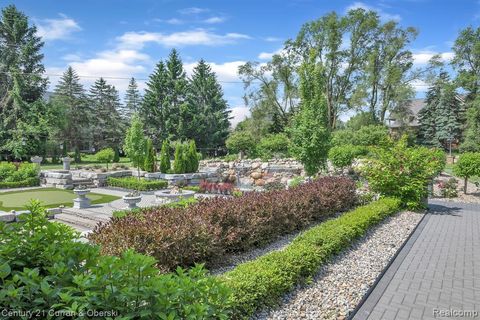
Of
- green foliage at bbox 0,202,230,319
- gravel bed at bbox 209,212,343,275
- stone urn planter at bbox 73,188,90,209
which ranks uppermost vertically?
green foliage at bbox 0,202,230,319

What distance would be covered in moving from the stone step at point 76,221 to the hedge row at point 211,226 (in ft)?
10.6

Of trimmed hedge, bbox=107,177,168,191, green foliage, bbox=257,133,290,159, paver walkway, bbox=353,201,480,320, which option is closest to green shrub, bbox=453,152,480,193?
paver walkway, bbox=353,201,480,320

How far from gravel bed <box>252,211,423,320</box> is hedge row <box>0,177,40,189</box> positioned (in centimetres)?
1577

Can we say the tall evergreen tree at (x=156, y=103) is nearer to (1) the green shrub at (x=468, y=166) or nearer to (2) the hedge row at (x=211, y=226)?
(1) the green shrub at (x=468, y=166)

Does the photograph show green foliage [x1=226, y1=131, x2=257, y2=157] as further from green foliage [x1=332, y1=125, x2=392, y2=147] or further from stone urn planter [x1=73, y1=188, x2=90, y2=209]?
stone urn planter [x1=73, y1=188, x2=90, y2=209]

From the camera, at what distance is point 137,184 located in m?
14.9

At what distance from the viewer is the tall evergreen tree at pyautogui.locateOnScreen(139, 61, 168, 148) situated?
35.2 metres

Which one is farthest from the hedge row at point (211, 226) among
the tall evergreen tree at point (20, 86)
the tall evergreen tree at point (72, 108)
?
the tall evergreen tree at point (72, 108)

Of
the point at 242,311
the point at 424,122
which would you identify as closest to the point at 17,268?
the point at 242,311

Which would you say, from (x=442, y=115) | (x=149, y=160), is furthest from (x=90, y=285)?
(x=442, y=115)

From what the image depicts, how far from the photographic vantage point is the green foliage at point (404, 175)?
10.0m

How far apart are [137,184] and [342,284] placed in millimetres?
11850

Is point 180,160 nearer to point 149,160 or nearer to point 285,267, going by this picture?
point 149,160

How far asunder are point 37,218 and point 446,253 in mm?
6979
